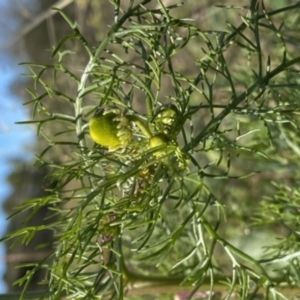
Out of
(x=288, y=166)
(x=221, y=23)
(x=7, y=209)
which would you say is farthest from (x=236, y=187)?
(x=7, y=209)

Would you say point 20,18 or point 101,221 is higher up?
point 20,18

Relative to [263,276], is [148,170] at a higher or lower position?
higher

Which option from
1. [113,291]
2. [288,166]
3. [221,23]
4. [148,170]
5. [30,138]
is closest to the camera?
[148,170]

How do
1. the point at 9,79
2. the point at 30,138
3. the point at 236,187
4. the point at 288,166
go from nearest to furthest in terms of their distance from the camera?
the point at 288,166 < the point at 236,187 < the point at 30,138 < the point at 9,79

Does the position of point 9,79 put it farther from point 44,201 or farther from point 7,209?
A: point 44,201

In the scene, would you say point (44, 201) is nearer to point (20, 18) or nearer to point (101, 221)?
point (101, 221)

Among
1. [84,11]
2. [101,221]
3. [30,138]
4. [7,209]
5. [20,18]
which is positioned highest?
[20,18]

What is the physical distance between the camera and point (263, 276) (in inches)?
22.8

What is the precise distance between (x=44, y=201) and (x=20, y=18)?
2395 mm

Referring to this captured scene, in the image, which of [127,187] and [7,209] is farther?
[7,209]

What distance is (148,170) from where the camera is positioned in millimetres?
528

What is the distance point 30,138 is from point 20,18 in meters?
0.58

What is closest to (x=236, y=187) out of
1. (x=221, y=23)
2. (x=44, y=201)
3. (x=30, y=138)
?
(x=221, y=23)

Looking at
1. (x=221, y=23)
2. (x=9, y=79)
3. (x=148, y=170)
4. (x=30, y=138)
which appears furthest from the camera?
(x=9, y=79)
